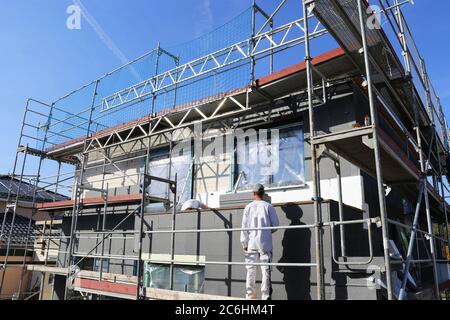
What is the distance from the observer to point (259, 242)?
16.9 feet

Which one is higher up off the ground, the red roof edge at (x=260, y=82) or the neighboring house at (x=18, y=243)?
the red roof edge at (x=260, y=82)

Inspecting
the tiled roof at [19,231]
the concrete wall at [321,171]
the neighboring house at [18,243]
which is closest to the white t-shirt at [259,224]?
the concrete wall at [321,171]

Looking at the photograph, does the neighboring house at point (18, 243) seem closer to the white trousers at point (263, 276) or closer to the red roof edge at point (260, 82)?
the red roof edge at point (260, 82)

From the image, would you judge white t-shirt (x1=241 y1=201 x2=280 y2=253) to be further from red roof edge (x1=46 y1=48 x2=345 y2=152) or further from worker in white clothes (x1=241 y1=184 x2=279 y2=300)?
red roof edge (x1=46 y1=48 x2=345 y2=152)

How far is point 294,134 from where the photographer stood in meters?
8.09

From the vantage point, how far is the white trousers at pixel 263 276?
5.04m

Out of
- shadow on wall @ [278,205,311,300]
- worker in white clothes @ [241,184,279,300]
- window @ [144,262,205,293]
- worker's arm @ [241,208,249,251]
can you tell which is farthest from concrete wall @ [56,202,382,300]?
worker's arm @ [241,208,249,251]

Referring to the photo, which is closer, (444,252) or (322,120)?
(322,120)

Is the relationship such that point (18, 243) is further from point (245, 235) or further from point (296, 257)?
point (296, 257)

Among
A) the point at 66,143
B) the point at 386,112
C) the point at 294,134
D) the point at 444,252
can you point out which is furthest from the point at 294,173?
the point at 66,143

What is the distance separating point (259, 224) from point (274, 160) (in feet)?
10.4
